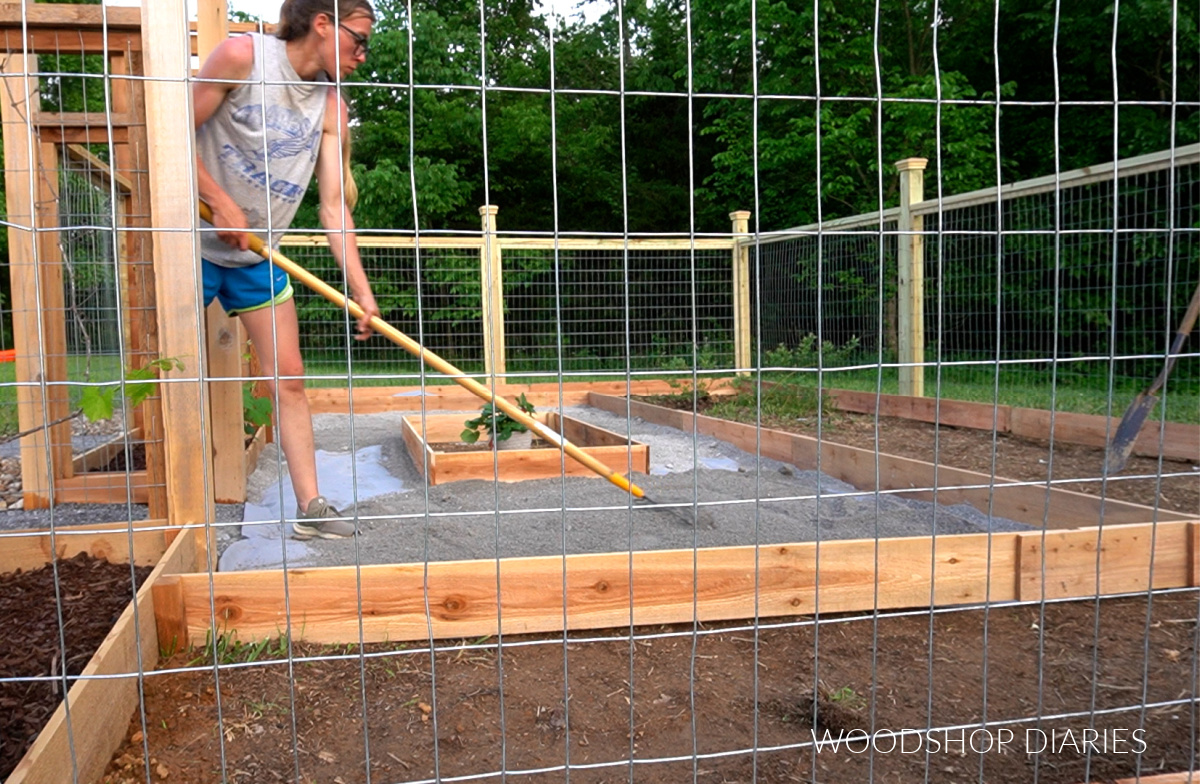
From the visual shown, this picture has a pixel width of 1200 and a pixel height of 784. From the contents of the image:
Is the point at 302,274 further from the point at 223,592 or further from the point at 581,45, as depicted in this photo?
the point at 581,45

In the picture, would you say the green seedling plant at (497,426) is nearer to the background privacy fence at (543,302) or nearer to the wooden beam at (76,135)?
the wooden beam at (76,135)

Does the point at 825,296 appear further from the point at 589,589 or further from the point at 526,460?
the point at 589,589

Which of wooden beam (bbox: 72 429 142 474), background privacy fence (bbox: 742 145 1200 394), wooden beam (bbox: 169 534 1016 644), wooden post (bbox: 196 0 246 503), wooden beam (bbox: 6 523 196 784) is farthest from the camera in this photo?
background privacy fence (bbox: 742 145 1200 394)

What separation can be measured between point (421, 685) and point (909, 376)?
5.12 meters

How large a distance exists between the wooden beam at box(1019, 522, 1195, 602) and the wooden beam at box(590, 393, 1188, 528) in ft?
0.33

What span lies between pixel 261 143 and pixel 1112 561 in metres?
2.80

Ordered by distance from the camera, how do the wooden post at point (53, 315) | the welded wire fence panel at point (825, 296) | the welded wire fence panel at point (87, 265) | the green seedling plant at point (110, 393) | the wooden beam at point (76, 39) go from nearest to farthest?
the green seedling plant at point (110, 393), the wooden beam at point (76, 39), the wooden post at point (53, 315), the welded wire fence panel at point (87, 265), the welded wire fence panel at point (825, 296)

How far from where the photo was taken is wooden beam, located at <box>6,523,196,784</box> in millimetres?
1362

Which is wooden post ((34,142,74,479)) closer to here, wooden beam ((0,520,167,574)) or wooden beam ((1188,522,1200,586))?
wooden beam ((0,520,167,574))

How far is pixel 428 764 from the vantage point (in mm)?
1706

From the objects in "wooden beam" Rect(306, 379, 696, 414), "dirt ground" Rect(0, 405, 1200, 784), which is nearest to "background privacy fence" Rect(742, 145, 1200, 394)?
"wooden beam" Rect(306, 379, 696, 414)

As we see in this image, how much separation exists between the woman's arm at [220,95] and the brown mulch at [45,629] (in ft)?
3.20

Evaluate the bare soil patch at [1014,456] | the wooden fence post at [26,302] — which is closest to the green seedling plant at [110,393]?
the wooden fence post at [26,302]

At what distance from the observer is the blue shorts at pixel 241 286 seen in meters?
2.68
